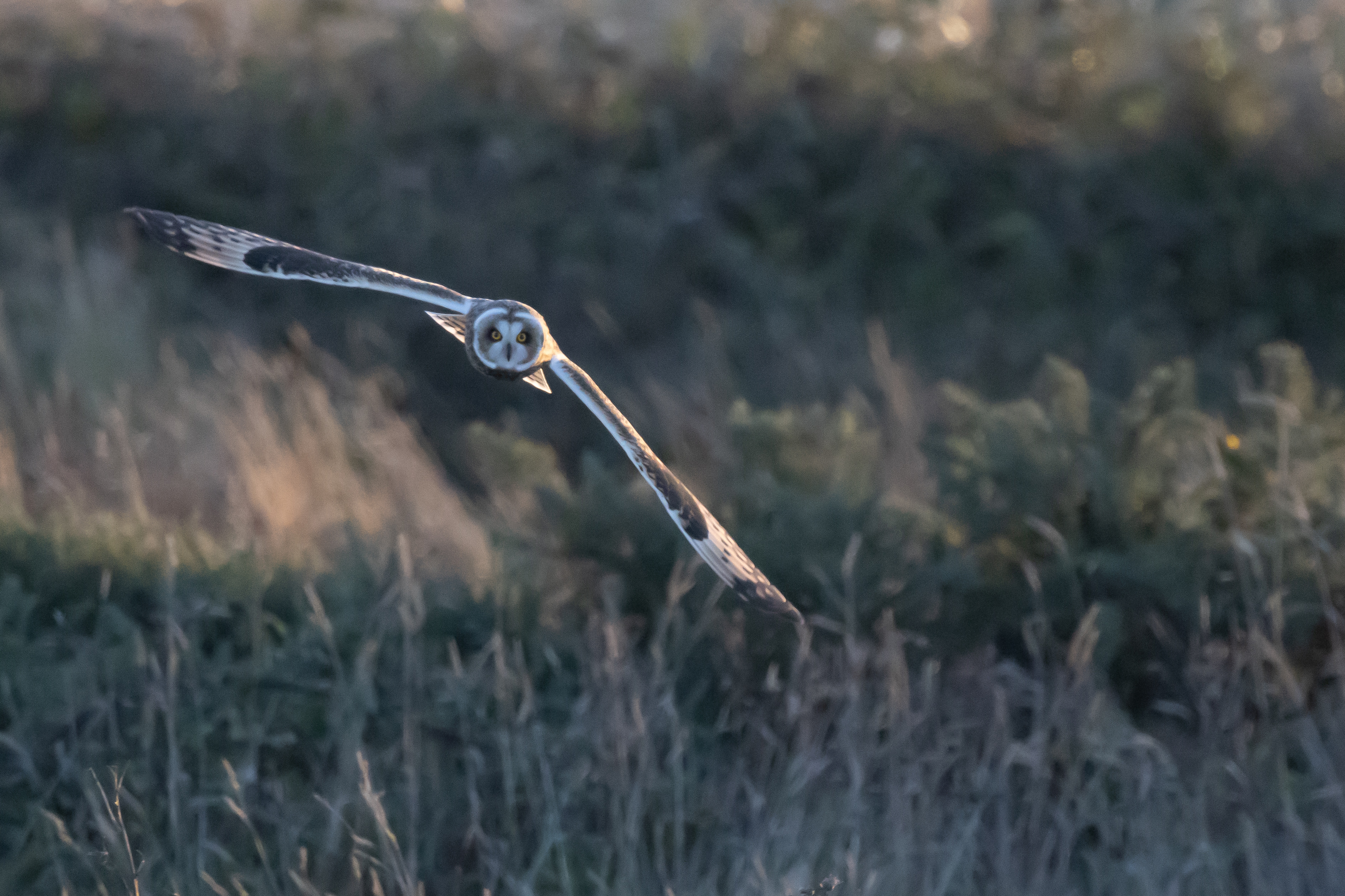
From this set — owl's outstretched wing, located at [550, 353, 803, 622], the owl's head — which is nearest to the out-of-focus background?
owl's outstretched wing, located at [550, 353, 803, 622]

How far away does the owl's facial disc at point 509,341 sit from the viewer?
2.40 meters

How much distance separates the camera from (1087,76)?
23.3 feet

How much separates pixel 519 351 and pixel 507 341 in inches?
1.0

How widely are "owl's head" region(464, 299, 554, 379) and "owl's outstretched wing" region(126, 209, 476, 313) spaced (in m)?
0.06

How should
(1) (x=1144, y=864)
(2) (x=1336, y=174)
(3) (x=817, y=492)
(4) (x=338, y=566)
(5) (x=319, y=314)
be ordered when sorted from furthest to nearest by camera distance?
(5) (x=319, y=314) < (2) (x=1336, y=174) < (3) (x=817, y=492) < (4) (x=338, y=566) < (1) (x=1144, y=864)

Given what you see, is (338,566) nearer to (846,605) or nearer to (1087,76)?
(846,605)

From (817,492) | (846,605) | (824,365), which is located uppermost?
(824,365)

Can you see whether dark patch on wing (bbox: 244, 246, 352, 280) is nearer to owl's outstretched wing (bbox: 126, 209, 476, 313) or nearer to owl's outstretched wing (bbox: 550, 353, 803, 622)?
owl's outstretched wing (bbox: 126, 209, 476, 313)

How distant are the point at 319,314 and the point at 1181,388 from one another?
14.3 feet

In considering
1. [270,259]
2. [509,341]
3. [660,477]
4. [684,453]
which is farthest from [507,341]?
[684,453]

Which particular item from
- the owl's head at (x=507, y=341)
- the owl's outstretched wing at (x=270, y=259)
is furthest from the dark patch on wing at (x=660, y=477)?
the owl's outstretched wing at (x=270, y=259)

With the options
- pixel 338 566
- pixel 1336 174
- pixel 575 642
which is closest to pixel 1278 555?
pixel 575 642

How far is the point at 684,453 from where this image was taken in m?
5.98

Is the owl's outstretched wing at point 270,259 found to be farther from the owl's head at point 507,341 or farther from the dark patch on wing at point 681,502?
the dark patch on wing at point 681,502
